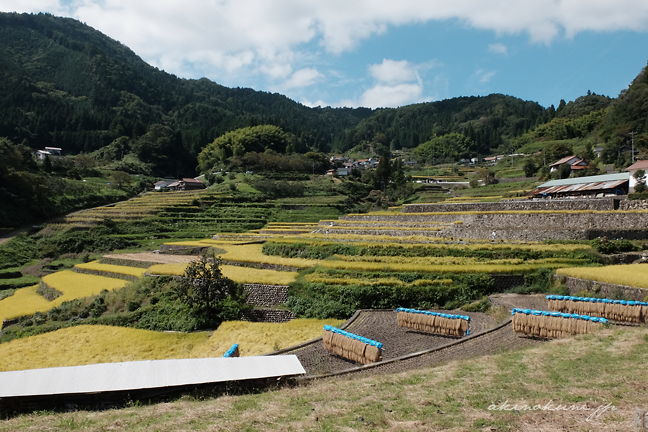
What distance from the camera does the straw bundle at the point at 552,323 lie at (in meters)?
10.7

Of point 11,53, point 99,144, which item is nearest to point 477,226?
point 99,144

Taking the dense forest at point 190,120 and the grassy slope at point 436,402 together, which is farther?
the dense forest at point 190,120

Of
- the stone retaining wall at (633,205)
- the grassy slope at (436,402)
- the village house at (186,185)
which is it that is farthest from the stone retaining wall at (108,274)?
the village house at (186,185)

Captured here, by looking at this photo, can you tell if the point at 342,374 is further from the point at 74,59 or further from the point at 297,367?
the point at 74,59

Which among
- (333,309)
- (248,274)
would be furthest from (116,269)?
(333,309)

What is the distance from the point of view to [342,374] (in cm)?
1006

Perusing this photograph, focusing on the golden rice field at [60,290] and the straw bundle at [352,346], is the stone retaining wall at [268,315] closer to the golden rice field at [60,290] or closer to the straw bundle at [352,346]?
the straw bundle at [352,346]

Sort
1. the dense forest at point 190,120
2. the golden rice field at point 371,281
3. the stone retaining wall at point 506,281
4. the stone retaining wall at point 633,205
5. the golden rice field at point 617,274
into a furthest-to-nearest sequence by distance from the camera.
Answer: the dense forest at point 190,120 < the stone retaining wall at point 633,205 < the stone retaining wall at point 506,281 < the golden rice field at point 371,281 < the golden rice field at point 617,274

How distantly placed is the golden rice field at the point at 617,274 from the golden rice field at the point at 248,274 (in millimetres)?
11124

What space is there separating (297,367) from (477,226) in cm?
1866

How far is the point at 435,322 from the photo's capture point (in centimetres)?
1283

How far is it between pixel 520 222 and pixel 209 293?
Result: 17.3 m

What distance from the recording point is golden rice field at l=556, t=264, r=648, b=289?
13578mm

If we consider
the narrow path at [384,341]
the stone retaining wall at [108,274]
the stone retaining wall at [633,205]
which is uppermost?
the stone retaining wall at [633,205]
